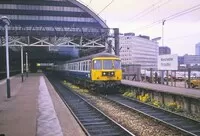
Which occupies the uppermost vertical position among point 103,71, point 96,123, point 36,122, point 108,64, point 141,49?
point 141,49

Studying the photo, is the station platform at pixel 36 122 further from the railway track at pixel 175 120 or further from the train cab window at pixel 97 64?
the train cab window at pixel 97 64

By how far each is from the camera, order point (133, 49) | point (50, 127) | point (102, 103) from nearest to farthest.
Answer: point (50, 127)
point (102, 103)
point (133, 49)

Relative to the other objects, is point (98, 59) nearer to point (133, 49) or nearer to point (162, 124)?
point (162, 124)

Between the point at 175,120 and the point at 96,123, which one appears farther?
the point at 175,120

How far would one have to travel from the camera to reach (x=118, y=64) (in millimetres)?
28969

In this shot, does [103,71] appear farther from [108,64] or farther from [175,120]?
[175,120]

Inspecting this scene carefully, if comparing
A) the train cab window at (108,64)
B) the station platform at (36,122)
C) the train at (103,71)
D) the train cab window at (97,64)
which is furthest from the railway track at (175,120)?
the train cab window at (108,64)

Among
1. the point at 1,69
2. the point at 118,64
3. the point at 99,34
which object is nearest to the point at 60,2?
the point at 1,69

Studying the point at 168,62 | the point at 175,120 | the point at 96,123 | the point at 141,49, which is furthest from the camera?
the point at 141,49

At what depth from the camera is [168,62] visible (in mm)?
24875

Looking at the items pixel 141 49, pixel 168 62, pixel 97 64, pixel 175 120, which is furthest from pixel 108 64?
pixel 141 49

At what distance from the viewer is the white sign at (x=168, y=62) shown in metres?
24.0

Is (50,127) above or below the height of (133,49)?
below

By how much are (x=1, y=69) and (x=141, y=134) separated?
201 ft
